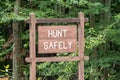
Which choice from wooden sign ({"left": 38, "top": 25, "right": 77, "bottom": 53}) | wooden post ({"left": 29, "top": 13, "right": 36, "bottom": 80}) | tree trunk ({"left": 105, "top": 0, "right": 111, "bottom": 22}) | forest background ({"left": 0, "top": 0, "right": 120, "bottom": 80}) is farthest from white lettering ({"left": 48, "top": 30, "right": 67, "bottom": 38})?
tree trunk ({"left": 105, "top": 0, "right": 111, "bottom": 22})

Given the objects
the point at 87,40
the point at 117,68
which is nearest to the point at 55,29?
the point at 87,40

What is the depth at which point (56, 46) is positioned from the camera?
4.95 m

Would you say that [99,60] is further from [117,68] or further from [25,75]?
[25,75]

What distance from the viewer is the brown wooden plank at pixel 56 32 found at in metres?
4.91

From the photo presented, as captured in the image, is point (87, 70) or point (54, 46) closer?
point (54, 46)

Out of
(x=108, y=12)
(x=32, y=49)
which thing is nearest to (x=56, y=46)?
(x=32, y=49)

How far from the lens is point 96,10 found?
7.13 meters

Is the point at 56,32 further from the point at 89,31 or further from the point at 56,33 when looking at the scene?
the point at 89,31

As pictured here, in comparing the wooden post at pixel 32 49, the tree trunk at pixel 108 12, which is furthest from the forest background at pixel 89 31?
the wooden post at pixel 32 49

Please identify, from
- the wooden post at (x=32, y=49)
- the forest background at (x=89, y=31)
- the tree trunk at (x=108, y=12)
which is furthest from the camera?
the tree trunk at (x=108, y=12)

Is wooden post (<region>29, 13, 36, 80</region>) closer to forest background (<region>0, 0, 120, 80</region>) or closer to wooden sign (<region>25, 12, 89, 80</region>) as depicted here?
wooden sign (<region>25, 12, 89, 80</region>)

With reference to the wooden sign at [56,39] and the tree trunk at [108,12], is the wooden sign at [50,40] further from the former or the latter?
the tree trunk at [108,12]

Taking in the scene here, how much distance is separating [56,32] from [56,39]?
11 cm

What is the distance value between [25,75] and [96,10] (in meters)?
3.48
